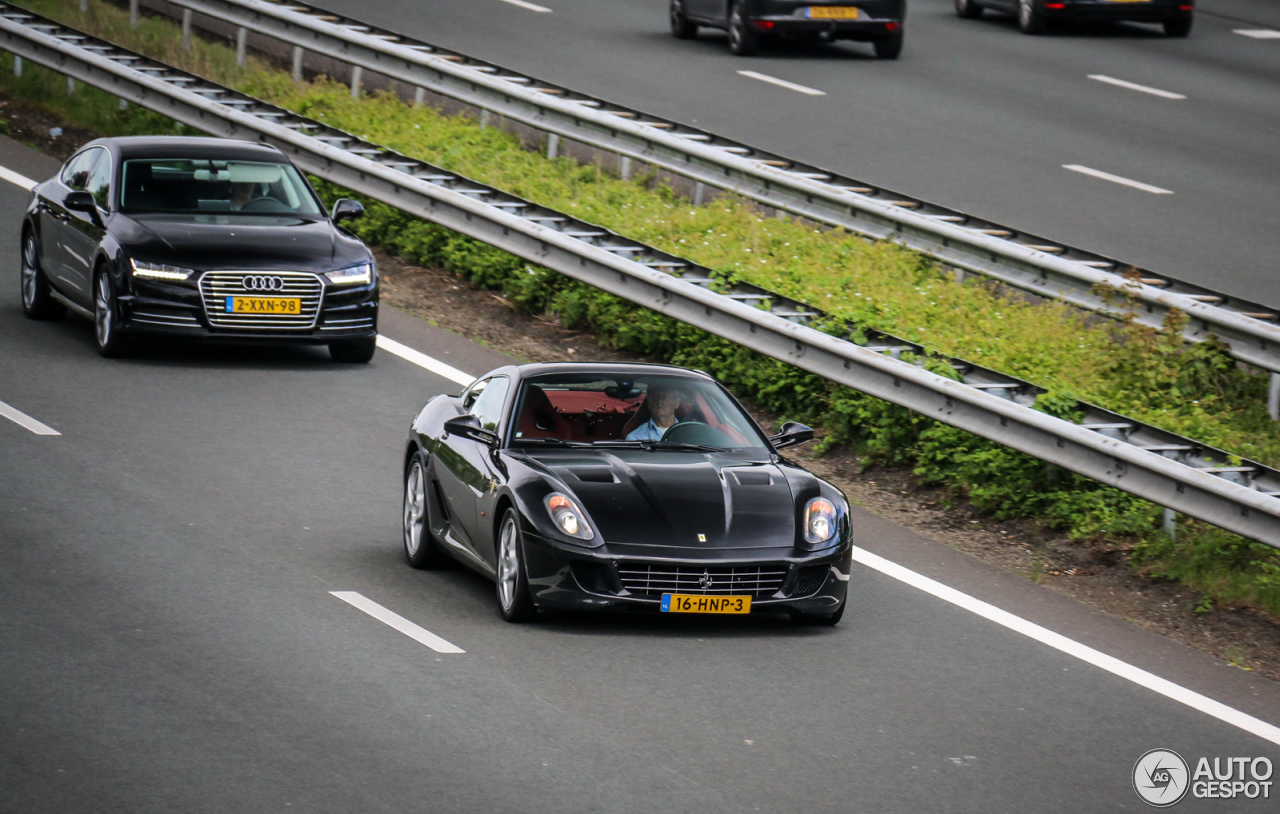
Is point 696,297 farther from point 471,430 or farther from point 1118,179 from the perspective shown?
point 1118,179

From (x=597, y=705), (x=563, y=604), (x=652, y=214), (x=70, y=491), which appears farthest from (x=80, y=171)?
(x=597, y=705)

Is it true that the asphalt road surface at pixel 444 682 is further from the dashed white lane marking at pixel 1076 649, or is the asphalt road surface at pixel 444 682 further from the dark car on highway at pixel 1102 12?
the dark car on highway at pixel 1102 12

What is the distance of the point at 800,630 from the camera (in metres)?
10.2

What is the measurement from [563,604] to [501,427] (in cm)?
137

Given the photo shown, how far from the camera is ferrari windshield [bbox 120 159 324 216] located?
656 inches

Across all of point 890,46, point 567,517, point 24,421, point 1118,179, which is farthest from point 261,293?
point 890,46

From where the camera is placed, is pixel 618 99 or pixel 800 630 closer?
pixel 800 630

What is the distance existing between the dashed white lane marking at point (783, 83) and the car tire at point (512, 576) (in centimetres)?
1670

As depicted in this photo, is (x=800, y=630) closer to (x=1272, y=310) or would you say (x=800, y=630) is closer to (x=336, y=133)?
(x=1272, y=310)

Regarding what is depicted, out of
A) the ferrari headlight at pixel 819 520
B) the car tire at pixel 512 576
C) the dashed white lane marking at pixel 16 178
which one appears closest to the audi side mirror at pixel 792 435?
the ferrari headlight at pixel 819 520

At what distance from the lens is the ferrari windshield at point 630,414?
10.8m

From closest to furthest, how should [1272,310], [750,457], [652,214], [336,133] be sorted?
[750,457] < [1272,310] < [652,214] < [336,133]

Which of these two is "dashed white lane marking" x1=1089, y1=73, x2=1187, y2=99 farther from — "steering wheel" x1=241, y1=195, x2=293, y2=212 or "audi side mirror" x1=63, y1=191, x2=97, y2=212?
"audi side mirror" x1=63, y1=191, x2=97, y2=212

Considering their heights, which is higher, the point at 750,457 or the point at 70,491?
the point at 750,457
